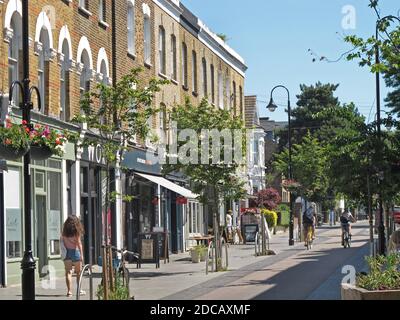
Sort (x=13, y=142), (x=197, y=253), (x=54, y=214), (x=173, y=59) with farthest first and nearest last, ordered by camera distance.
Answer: (x=173, y=59), (x=197, y=253), (x=54, y=214), (x=13, y=142)

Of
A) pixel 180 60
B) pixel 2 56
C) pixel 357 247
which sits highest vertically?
pixel 180 60

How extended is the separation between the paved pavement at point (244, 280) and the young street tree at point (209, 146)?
1952 millimetres

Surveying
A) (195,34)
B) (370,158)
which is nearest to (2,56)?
(370,158)

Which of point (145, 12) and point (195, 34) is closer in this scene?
point (145, 12)

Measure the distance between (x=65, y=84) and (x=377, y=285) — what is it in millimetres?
16574

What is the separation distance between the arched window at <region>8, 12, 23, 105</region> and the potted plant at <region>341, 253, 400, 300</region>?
40.9 ft

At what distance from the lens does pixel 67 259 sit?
64.4ft

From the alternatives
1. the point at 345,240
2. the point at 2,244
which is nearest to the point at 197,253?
the point at 345,240

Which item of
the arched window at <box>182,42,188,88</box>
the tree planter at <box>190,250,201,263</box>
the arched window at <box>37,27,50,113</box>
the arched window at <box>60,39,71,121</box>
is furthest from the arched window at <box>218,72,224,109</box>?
the arched window at <box>37,27,50,113</box>

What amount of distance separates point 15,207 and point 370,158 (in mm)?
9345

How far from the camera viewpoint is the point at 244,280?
23.0 meters

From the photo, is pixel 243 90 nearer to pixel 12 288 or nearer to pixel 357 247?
pixel 357 247

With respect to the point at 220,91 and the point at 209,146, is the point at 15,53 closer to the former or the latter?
the point at 209,146

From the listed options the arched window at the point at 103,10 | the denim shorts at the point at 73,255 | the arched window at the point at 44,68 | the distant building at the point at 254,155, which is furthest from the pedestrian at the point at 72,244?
the distant building at the point at 254,155
